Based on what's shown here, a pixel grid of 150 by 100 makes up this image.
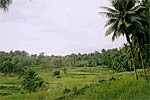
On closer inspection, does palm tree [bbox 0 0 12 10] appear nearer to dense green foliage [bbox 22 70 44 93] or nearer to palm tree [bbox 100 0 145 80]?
palm tree [bbox 100 0 145 80]

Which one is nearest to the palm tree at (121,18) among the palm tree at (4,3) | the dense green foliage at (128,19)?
the dense green foliage at (128,19)

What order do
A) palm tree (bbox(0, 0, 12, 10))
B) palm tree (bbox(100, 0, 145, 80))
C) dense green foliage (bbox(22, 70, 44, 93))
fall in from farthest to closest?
dense green foliage (bbox(22, 70, 44, 93)) → palm tree (bbox(100, 0, 145, 80)) → palm tree (bbox(0, 0, 12, 10))

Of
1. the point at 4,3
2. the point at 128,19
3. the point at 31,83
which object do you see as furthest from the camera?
the point at 31,83

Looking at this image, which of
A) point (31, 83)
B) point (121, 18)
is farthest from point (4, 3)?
point (31, 83)

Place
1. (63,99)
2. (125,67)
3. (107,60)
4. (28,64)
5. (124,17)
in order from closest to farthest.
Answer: (63,99) → (124,17) → (125,67) → (107,60) → (28,64)

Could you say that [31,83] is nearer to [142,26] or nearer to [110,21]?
[110,21]

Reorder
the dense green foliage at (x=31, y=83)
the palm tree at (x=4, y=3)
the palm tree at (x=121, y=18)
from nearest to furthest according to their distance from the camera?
the palm tree at (x=4, y=3) → the palm tree at (x=121, y=18) → the dense green foliage at (x=31, y=83)

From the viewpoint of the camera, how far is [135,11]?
37312 mm

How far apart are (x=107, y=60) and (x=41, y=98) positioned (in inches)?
3414

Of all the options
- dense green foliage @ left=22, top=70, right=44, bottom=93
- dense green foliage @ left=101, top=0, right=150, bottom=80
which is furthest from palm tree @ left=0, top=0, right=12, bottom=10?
dense green foliage @ left=22, top=70, right=44, bottom=93

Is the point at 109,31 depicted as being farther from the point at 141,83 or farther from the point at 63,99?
the point at 63,99

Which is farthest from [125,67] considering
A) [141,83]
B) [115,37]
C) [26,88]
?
[141,83]

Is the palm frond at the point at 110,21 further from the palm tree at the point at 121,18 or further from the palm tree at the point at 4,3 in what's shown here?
the palm tree at the point at 4,3

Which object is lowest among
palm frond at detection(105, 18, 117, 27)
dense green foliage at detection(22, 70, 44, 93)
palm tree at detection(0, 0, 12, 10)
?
dense green foliage at detection(22, 70, 44, 93)
